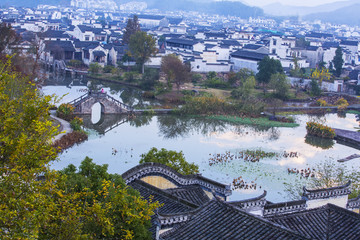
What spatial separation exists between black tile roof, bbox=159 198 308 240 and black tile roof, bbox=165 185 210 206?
2.77 m

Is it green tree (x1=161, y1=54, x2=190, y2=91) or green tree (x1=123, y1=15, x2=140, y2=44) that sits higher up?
green tree (x1=123, y1=15, x2=140, y2=44)

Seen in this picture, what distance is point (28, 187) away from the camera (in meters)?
6.88

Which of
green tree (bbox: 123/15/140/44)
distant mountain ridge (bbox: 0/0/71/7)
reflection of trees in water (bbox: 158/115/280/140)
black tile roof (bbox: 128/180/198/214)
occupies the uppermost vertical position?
distant mountain ridge (bbox: 0/0/71/7)

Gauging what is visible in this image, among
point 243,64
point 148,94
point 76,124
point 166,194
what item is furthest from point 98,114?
point 243,64

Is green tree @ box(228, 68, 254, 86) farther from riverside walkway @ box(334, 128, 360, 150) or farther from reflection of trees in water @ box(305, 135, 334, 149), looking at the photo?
reflection of trees in water @ box(305, 135, 334, 149)

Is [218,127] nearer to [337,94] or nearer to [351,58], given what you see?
[337,94]

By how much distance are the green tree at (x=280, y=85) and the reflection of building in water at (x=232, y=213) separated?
2788 centimetres

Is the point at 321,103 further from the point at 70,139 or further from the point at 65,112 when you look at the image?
the point at 70,139

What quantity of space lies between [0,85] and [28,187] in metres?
1.64

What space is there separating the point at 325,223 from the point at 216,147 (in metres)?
15.9

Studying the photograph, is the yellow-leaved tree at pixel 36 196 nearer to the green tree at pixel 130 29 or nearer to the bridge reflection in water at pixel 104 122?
the bridge reflection in water at pixel 104 122

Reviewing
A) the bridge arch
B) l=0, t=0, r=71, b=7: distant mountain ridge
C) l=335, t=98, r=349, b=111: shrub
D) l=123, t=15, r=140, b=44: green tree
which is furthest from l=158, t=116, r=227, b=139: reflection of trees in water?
l=0, t=0, r=71, b=7: distant mountain ridge

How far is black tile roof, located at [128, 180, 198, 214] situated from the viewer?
1077 cm

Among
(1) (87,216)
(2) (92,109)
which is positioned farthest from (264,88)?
(1) (87,216)
